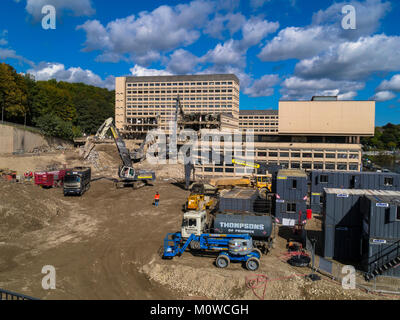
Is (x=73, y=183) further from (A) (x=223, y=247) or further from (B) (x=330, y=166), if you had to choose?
(B) (x=330, y=166)

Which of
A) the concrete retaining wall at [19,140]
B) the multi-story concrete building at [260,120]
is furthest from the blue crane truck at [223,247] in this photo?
the multi-story concrete building at [260,120]

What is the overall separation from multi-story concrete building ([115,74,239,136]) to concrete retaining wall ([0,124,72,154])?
25402mm

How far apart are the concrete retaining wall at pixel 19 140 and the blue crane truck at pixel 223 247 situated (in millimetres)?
50291

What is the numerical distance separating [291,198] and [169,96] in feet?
237

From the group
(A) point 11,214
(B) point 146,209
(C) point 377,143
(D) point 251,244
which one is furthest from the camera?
(C) point 377,143

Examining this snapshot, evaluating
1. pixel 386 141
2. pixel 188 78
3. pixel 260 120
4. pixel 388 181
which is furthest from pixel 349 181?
pixel 386 141

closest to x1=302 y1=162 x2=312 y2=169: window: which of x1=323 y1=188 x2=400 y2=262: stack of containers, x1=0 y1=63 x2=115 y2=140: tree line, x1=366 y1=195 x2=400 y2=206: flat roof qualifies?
x1=323 y1=188 x2=400 y2=262: stack of containers

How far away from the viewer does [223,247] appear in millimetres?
17000

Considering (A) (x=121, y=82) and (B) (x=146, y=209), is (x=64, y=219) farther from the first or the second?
(A) (x=121, y=82)

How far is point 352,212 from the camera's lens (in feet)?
56.1

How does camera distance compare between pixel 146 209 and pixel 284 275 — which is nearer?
pixel 284 275
